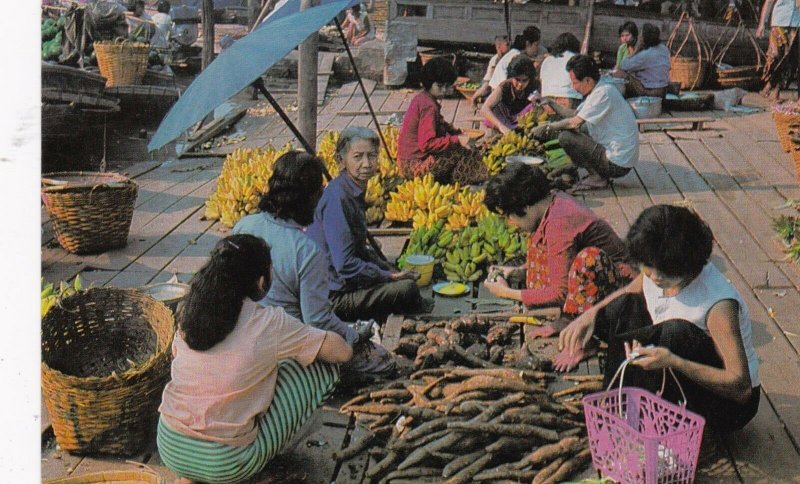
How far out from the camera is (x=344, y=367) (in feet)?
13.4

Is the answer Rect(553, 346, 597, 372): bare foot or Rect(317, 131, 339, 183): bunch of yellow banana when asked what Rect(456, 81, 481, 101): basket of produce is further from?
Rect(553, 346, 597, 372): bare foot

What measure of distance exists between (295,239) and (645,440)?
166 cm

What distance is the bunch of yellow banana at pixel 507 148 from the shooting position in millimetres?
8016

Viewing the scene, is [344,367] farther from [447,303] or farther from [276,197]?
[447,303]

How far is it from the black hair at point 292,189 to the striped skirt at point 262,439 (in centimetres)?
75

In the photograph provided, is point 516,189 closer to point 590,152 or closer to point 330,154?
point 590,152

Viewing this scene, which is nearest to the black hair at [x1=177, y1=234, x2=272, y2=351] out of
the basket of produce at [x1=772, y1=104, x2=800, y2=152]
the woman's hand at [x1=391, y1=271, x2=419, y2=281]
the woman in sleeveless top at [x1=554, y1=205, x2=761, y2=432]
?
the woman in sleeveless top at [x1=554, y1=205, x2=761, y2=432]

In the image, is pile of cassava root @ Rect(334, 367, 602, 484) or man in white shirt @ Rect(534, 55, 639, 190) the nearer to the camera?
pile of cassava root @ Rect(334, 367, 602, 484)

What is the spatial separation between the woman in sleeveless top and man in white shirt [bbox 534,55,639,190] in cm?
396

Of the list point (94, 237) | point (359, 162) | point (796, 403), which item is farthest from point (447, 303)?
point (94, 237)

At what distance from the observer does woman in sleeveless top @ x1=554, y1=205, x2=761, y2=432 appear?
3146 mm

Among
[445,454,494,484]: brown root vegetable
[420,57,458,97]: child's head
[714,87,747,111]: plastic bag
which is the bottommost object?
[445,454,494,484]: brown root vegetable

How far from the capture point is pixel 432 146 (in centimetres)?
734

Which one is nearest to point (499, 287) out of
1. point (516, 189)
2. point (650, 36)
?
point (516, 189)
